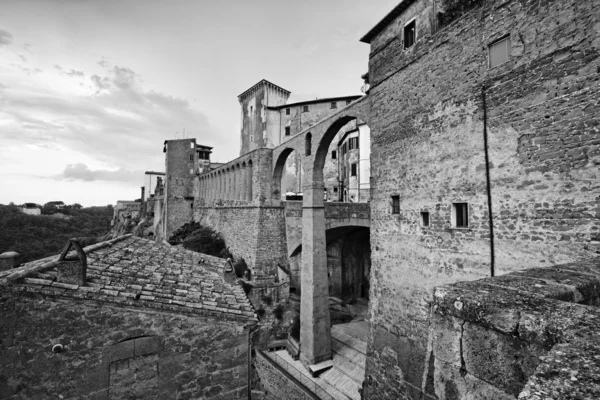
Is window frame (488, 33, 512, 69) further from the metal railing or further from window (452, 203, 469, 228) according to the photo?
the metal railing

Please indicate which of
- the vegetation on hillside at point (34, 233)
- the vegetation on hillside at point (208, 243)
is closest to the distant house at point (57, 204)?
the vegetation on hillside at point (34, 233)

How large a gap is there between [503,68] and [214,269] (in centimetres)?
818

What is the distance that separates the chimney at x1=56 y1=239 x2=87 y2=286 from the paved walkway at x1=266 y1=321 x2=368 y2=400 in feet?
31.4

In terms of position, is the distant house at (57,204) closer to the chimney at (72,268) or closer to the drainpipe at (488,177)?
the chimney at (72,268)

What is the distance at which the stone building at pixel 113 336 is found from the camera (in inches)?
147

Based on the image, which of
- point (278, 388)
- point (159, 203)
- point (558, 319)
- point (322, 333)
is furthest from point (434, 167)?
point (159, 203)

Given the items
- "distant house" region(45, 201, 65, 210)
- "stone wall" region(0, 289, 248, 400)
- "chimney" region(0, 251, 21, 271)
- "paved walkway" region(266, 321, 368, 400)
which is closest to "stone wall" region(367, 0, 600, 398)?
"paved walkway" region(266, 321, 368, 400)

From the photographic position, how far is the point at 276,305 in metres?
15.9

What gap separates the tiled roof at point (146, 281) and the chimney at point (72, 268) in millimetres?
103

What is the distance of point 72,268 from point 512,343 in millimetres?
5290

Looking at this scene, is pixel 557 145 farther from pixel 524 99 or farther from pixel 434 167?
pixel 434 167

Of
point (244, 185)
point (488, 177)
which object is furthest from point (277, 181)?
point (488, 177)

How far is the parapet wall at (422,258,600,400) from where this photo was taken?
1228 mm

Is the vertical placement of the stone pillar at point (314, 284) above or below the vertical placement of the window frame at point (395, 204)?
below
